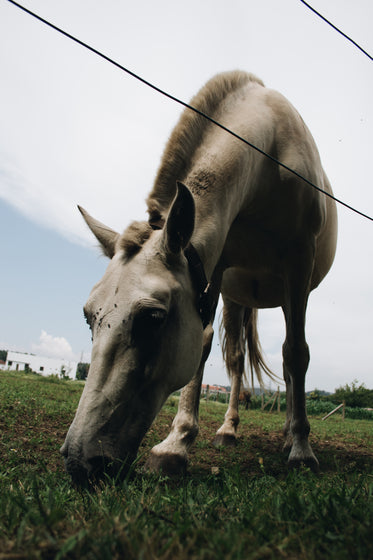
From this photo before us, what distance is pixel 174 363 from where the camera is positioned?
92.5 inches

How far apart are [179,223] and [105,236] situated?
761mm

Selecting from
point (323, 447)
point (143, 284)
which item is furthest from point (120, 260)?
point (323, 447)

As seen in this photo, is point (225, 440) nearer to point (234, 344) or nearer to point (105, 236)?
point (234, 344)

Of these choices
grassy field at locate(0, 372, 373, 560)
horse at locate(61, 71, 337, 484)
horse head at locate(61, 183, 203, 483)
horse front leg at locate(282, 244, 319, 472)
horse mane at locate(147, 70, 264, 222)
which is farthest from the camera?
horse front leg at locate(282, 244, 319, 472)

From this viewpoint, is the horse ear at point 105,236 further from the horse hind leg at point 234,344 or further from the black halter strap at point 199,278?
the horse hind leg at point 234,344

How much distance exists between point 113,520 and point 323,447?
15.0 feet

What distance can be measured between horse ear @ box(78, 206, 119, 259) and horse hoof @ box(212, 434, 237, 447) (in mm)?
2585

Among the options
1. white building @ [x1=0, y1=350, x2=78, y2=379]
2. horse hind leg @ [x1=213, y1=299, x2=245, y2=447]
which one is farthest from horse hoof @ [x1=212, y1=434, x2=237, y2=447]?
white building @ [x1=0, y1=350, x2=78, y2=379]

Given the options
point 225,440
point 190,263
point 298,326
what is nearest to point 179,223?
point 190,263

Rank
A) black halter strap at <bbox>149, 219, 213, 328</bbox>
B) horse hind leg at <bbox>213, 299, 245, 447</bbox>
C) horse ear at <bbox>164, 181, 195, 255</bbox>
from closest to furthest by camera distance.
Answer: horse ear at <bbox>164, 181, 195, 255</bbox>
black halter strap at <bbox>149, 219, 213, 328</bbox>
horse hind leg at <bbox>213, 299, 245, 447</bbox>

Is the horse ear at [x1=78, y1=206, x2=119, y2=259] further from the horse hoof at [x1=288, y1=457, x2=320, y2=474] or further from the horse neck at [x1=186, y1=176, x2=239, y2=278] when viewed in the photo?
the horse hoof at [x1=288, y1=457, x2=320, y2=474]

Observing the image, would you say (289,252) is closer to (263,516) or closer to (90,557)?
(263,516)

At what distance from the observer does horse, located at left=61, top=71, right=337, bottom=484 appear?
2.05 meters

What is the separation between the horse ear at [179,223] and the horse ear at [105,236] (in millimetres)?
641
